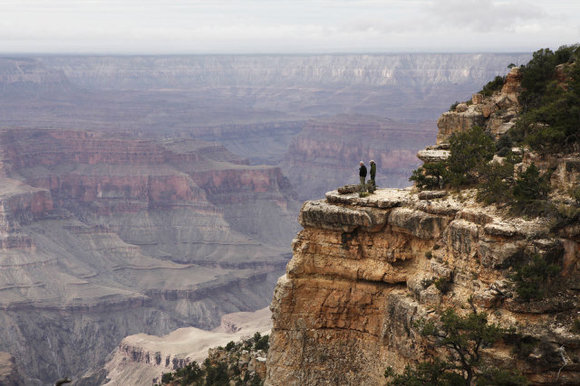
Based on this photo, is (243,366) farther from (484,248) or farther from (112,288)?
(112,288)

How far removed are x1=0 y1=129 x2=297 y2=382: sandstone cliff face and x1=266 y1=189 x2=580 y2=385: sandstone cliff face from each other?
87.6 meters

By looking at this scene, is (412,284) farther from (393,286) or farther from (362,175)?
(362,175)

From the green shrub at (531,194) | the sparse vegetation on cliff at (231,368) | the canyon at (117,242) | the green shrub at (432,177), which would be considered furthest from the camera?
the canyon at (117,242)

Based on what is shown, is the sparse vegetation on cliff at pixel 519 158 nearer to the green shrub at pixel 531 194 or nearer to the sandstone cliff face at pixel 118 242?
the green shrub at pixel 531 194

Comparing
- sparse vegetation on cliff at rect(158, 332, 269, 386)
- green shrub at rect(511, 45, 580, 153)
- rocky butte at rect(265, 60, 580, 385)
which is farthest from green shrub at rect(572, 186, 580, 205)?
sparse vegetation on cliff at rect(158, 332, 269, 386)

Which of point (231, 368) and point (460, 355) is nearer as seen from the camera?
point (460, 355)

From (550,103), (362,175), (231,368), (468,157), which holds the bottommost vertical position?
(231,368)

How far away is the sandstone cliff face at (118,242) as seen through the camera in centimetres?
12838

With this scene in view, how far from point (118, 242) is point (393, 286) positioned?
471 feet

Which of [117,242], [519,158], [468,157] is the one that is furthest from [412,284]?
[117,242]

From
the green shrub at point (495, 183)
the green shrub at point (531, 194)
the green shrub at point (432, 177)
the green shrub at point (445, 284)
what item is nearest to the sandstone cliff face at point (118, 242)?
the green shrub at point (432, 177)

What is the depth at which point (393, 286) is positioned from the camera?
2659 centimetres

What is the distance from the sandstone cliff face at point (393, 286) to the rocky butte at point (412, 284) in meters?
0.03

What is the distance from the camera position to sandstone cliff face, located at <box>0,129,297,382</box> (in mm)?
128375
